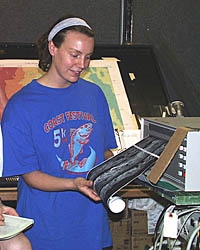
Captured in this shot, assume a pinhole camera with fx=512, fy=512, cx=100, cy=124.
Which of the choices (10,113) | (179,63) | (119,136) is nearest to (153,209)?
(119,136)

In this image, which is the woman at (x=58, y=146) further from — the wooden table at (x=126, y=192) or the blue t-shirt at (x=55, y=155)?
the wooden table at (x=126, y=192)

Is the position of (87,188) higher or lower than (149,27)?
lower

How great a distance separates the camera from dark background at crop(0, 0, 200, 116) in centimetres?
268

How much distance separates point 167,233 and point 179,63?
1.62 m

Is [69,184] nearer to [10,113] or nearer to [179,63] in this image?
[10,113]

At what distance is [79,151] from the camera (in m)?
1.65

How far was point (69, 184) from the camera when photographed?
1518mm

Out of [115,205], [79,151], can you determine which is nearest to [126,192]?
[79,151]

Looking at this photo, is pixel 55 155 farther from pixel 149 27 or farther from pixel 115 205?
pixel 149 27

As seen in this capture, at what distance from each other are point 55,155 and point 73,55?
1.05 feet

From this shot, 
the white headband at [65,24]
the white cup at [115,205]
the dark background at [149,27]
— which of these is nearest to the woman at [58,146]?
the white headband at [65,24]

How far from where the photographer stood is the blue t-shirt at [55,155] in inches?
62.1

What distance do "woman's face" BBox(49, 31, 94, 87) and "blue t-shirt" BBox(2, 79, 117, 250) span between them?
0.23 feet

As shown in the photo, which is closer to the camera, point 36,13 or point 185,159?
point 185,159
